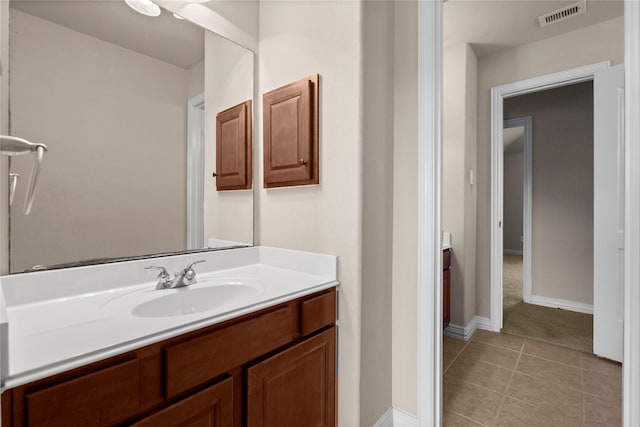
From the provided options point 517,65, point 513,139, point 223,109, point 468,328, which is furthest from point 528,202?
point 223,109

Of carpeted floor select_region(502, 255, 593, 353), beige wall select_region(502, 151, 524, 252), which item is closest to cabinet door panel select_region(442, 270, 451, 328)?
carpeted floor select_region(502, 255, 593, 353)

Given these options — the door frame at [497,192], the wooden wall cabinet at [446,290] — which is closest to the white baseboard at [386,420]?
the wooden wall cabinet at [446,290]

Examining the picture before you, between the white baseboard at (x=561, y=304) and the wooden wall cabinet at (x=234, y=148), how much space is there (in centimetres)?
371

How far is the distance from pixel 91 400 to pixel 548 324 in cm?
366

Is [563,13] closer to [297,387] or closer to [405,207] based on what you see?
[405,207]

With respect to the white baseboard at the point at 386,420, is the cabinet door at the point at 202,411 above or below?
above

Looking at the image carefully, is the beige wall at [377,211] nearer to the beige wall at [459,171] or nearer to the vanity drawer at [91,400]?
the vanity drawer at [91,400]

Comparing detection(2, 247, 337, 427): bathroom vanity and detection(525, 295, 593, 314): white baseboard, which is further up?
detection(2, 247, 337, 427): bathroom vanity

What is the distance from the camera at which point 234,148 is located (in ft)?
5.60

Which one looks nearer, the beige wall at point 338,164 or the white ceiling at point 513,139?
the beige wall at point 338,164

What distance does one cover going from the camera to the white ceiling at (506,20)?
86.4 inches

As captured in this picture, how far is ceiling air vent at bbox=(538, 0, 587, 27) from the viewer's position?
7.23 ft

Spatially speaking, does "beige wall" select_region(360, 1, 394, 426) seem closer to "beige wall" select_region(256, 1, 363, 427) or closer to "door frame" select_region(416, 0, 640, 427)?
"beige wall" select_region(256, 1, 363, 427)

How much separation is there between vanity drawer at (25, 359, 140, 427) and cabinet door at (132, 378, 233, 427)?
0.07 metres
